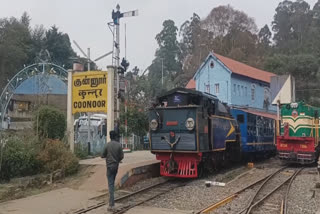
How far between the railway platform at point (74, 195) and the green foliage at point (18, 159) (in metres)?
1.80

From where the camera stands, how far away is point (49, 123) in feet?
45.0

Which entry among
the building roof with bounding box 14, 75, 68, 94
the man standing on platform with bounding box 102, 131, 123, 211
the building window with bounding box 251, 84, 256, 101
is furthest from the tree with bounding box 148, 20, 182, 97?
the man standing on platform with bounding box 102, 131, 123, 211

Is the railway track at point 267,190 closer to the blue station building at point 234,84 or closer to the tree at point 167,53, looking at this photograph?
the blue station building at point 234,84

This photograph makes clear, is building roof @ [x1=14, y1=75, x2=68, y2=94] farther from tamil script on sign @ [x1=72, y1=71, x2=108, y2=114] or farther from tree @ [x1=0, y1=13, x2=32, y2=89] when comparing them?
tree @ [x1=0, y1=13, x2=32, y2=89]

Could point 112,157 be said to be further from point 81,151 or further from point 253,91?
point 253,91

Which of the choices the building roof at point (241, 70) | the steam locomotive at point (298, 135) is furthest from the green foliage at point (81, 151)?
the building roof at point (241, 70)

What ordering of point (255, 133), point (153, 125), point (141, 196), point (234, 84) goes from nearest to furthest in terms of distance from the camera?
1. point (141, 196)
2. point (153, 125)
3. point (255, 133)
4. point (234, 84)

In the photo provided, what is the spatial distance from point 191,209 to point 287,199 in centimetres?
303

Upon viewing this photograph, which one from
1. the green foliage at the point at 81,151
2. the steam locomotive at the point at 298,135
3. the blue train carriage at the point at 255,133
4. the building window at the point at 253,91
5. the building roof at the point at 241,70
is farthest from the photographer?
the building window at the point at 253,91

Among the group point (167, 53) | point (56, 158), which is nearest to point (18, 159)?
point (56, 158)

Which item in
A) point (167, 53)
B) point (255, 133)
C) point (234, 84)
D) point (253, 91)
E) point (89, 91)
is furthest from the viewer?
point (167, 53)

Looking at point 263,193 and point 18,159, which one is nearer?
point 263,193

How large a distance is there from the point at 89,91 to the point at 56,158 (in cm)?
306

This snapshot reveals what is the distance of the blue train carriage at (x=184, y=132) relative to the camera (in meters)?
12.2
